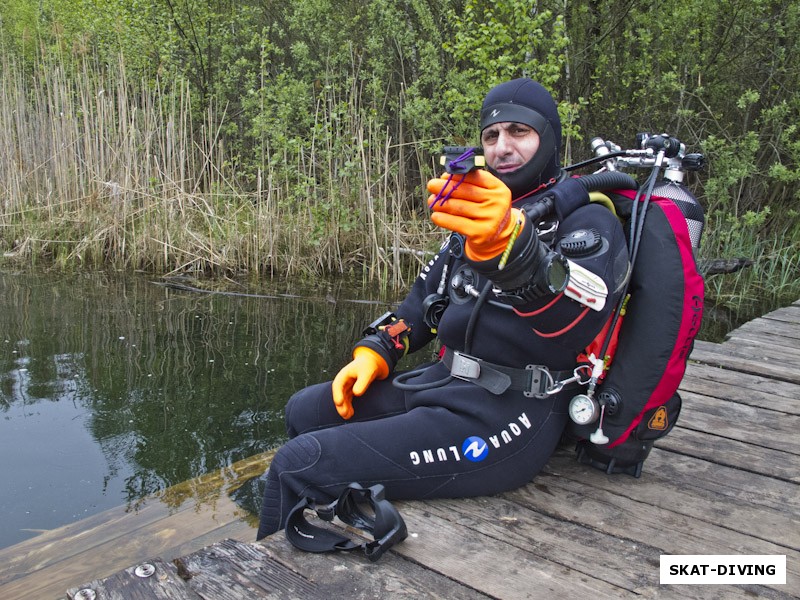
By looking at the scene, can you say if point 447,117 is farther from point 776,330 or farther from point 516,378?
point 516,378

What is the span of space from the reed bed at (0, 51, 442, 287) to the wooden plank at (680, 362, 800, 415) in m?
3.93

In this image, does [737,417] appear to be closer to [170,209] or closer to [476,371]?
[476,371]

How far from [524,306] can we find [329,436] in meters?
0.70

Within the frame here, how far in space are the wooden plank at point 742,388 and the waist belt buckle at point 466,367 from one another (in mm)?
1611

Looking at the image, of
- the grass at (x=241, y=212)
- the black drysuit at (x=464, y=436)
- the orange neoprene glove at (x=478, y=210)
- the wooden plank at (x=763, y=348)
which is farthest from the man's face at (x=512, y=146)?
the grass at (x=241, y=212)

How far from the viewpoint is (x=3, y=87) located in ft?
28.2

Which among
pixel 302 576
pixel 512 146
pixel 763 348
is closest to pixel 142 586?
pixel 302 576

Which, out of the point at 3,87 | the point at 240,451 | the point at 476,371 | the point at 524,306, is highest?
the point at 3,87

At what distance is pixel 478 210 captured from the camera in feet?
5.48

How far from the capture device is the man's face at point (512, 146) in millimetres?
2234

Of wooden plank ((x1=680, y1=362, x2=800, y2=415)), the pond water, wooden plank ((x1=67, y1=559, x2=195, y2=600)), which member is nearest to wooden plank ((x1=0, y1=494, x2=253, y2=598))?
the pond water

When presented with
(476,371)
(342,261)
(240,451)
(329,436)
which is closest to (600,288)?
(476,371)

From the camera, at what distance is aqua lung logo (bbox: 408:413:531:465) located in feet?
6.64

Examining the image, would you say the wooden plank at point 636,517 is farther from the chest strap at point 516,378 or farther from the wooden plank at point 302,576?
the wooden plank at point 302,576
